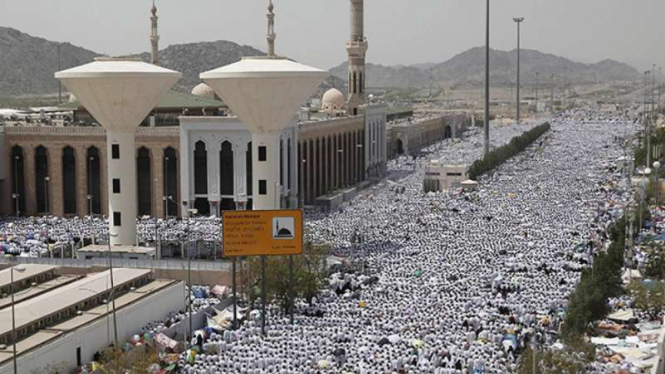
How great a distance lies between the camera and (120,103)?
117 feet

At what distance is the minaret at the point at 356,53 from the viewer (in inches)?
2537

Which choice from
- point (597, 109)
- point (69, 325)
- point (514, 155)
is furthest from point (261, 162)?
point (597, 109)

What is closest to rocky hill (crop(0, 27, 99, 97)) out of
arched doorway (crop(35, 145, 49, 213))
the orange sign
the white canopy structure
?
arched doorway (crop(35, 145, 49, 213))

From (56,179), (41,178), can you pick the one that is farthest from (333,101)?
(41,178)

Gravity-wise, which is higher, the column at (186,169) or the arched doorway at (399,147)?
the column at (186,169)

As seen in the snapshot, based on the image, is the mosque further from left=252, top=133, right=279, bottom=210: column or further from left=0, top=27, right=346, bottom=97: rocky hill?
left=0, top=27, right=346, bottom=97: rocky hill

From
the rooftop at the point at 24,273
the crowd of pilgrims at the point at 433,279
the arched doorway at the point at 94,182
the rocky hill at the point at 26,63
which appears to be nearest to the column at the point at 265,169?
the crowd of pilgrims at the point at 433,279

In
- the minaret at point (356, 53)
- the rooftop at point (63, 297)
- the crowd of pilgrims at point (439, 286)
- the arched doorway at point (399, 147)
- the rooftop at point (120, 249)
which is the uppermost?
the minaret at point (356, 53)

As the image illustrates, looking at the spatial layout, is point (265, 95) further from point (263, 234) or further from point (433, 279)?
point (433, 279)

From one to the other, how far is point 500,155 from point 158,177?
34460mm

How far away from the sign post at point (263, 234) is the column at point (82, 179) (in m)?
22.5

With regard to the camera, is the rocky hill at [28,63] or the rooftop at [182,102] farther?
the rocky hill at [28,63]

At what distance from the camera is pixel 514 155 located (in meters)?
82.1

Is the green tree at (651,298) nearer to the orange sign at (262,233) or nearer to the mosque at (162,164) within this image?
the orange sign at (262,233)
